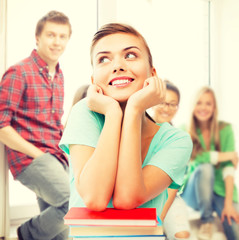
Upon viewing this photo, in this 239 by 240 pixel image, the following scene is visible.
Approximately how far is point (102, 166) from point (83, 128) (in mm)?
151

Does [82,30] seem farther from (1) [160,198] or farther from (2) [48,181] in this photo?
(1) [160,198]

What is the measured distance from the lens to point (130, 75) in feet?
2.77

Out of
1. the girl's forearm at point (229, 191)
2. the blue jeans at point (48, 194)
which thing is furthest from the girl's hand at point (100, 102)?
the girl's forearm at point (229, 191)

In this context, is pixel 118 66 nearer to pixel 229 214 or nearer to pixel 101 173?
pixel 101 173

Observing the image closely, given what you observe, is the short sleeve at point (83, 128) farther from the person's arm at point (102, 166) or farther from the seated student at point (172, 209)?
the seated student at point (172, 209)

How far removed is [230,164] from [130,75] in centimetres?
202

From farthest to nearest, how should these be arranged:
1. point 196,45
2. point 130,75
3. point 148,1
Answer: point 196,45, point 148,1, point 130,75

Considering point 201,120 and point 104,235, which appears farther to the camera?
point 201,120

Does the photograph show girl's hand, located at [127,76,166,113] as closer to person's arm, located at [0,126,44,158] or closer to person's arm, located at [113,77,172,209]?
person's arm, located at [113,77,172,209]

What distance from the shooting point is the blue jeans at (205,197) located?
2.54 metres

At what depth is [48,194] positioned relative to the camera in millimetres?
1937

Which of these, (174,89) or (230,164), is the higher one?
(174,89)

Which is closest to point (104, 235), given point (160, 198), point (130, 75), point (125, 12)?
point (160, 198)

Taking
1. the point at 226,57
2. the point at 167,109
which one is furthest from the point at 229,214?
the point at 226,57
